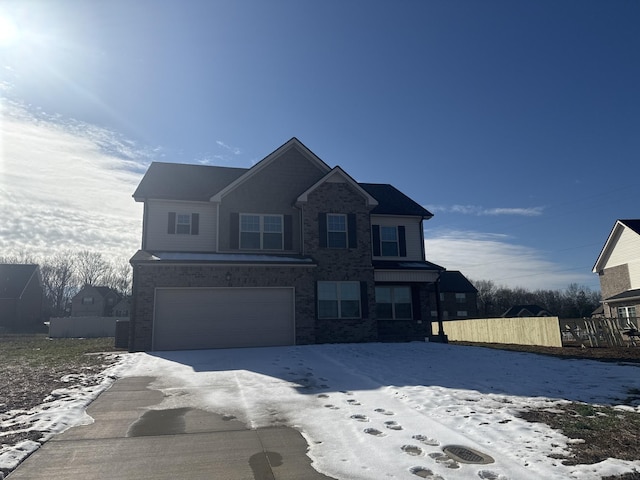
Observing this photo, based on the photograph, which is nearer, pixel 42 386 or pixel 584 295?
pixel 42 386

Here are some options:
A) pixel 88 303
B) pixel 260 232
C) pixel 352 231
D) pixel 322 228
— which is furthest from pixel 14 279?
pixel 352 231

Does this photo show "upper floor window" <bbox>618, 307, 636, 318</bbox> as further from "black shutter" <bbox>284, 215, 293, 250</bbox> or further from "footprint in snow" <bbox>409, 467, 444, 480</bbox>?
"footprint in snow" <bbox>409, 467, 444, 480</bbox>

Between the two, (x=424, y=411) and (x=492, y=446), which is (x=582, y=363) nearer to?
(x=424, y=411)

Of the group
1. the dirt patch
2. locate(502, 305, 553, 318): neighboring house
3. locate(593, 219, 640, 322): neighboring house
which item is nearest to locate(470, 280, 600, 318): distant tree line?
locate(502, 305, 553, 318): neighboring house

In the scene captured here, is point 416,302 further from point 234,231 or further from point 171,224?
Answer: point 171,224

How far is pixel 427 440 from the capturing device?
19.1 feet

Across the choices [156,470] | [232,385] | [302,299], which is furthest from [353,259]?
[156,470]

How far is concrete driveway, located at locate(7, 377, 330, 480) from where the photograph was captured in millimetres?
4805

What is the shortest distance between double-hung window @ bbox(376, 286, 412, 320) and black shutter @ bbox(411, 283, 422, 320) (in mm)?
184

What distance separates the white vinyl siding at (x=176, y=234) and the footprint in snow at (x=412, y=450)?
14.5 meters

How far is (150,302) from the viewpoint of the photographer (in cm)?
1590

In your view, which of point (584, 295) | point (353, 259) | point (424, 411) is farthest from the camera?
point (584, 295)

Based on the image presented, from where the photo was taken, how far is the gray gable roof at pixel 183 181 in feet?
62.1

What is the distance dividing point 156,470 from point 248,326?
12.0 m
